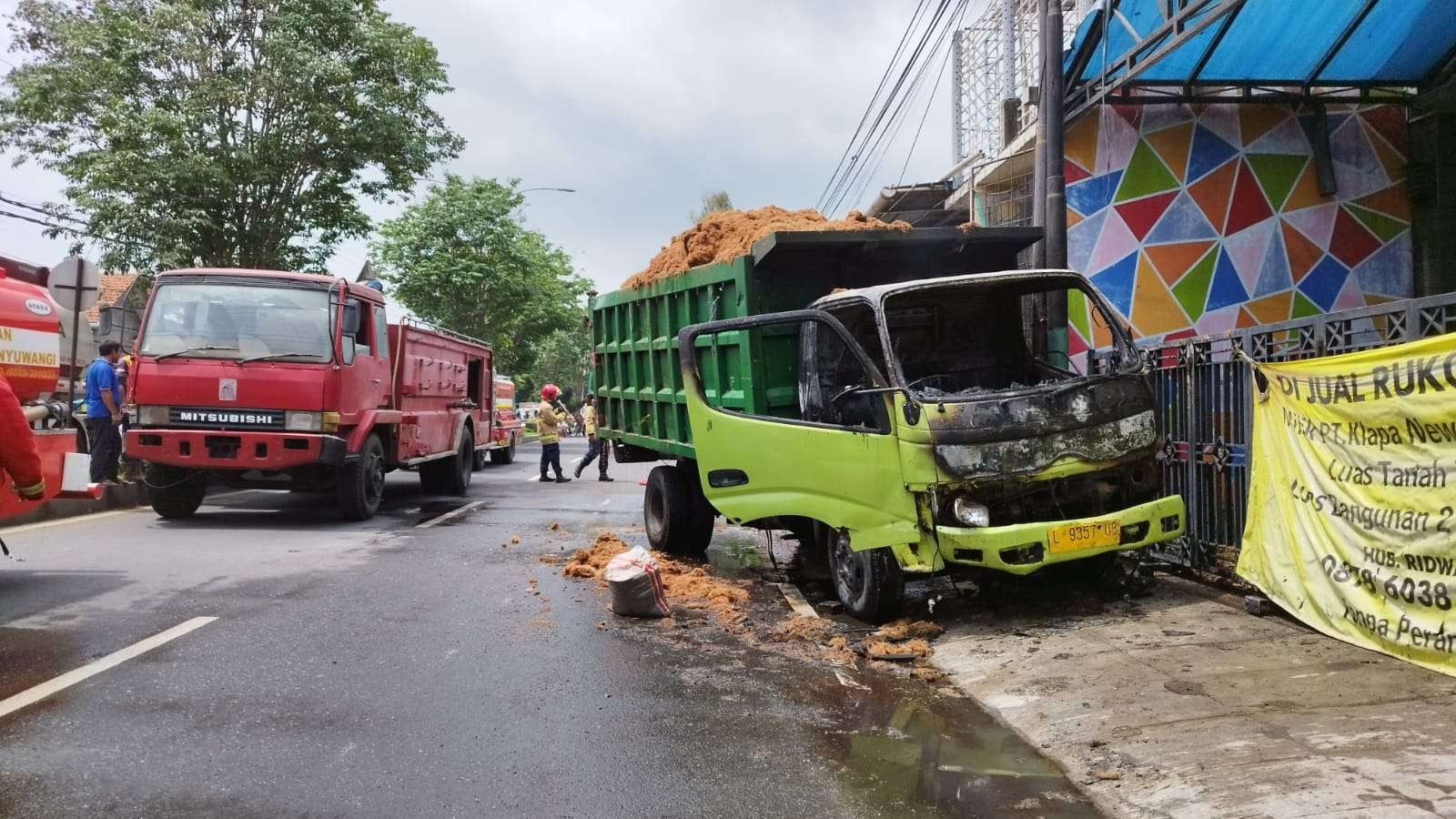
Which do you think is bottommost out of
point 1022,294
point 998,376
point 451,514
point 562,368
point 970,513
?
point 451,514

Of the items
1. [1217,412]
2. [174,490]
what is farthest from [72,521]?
[1217,412]

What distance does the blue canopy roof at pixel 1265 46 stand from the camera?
1094 centimetres

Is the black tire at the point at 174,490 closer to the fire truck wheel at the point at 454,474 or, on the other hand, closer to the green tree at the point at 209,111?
the fire truck wheel at the point at 454,474

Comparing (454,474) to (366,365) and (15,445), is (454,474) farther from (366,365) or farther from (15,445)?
(15,445)

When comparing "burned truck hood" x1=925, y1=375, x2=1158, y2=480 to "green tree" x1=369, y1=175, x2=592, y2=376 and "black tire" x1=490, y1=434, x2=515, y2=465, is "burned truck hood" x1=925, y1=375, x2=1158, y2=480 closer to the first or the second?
"black tire" x1=490, y1=434, x2=515, y2=465

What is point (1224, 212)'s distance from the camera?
44.5ft

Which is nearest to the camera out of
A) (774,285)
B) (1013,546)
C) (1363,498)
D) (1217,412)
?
(1363,498)

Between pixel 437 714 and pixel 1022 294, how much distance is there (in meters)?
4.65

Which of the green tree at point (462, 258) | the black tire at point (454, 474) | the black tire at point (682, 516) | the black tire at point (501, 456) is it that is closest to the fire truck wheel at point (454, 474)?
the black tire at point (454, 474)

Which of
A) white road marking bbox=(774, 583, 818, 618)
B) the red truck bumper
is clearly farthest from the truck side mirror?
white road marking bbox=(774, 583, 818, 618)

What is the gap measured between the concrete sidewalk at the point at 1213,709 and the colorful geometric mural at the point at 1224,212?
838 centimetres

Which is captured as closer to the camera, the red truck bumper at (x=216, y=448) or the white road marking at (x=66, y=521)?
the white road marking at (x=66, y=521)

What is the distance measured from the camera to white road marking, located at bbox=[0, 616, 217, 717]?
174 inches

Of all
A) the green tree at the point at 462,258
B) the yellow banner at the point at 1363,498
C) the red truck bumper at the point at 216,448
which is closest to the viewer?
the yellow banner at the point at 1363,498
